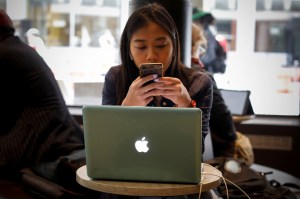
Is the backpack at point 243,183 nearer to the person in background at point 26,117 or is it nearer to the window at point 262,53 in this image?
the person in background at point 26,117

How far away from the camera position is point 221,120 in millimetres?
2809

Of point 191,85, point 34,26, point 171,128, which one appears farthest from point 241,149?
point 34,26

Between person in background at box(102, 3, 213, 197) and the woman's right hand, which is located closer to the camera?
the woman's right hand

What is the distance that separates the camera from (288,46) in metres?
4.12

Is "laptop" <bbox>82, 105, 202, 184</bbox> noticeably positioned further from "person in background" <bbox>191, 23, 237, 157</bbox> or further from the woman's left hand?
"person in background" <bbox>191, 23, 237, 157</bbox>

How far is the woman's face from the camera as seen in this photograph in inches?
78.5

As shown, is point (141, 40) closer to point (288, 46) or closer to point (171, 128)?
point (171, 128)

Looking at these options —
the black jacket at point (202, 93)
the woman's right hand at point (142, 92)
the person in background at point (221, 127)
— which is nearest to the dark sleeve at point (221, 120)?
the person in background at point (221, 127)

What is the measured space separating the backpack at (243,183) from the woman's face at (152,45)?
2.57 feet

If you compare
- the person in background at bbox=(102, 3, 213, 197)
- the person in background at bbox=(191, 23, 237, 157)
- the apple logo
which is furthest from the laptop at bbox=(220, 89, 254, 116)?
the apple logo

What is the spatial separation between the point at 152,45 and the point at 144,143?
60 cm

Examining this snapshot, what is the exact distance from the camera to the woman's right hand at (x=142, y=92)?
1.80 metres

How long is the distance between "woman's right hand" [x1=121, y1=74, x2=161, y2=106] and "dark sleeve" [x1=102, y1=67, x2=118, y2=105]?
247 millimetres

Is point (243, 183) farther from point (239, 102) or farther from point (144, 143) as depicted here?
point (239, 102)
